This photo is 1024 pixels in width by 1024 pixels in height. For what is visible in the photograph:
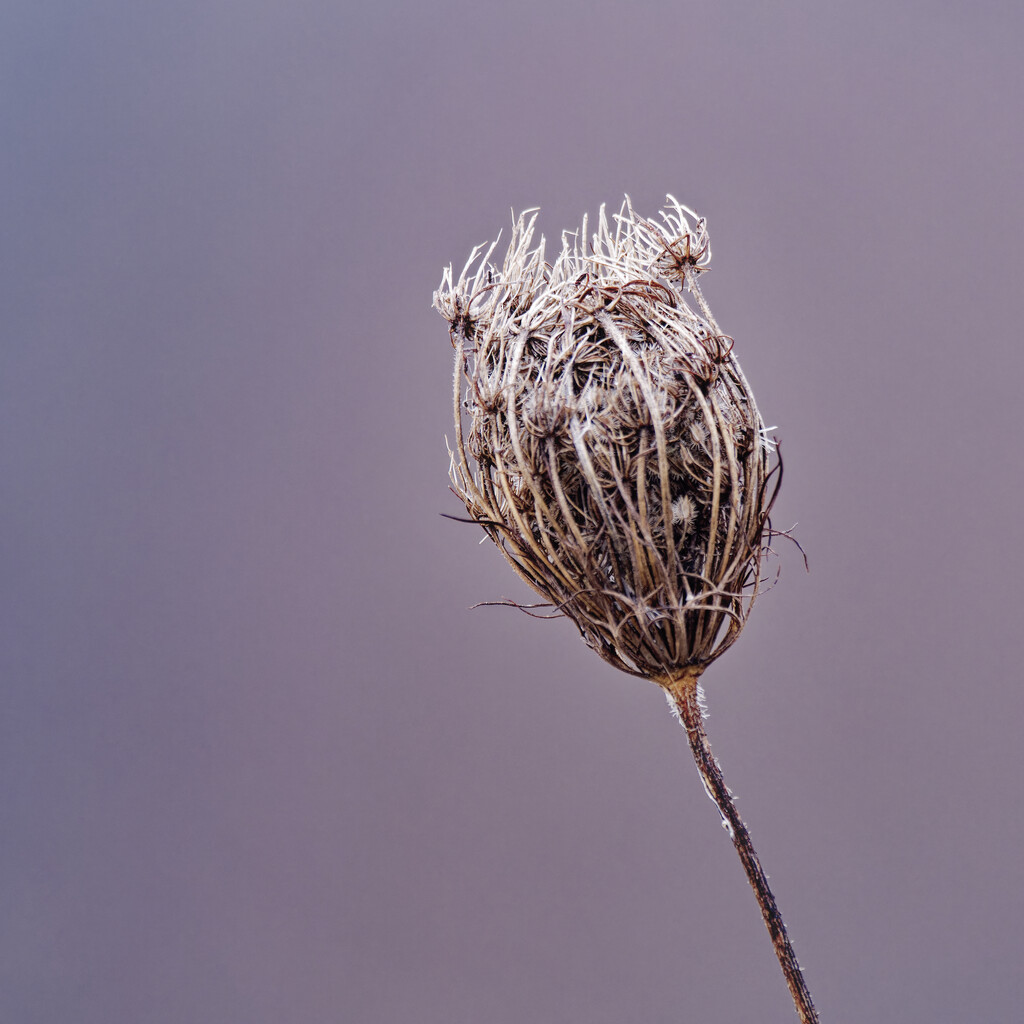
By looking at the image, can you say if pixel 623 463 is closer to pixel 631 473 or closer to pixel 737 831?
pixel 631 473

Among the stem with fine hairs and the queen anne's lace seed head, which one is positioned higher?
the queen anne's lace seed head

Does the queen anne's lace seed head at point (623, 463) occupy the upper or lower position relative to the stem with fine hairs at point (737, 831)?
upper

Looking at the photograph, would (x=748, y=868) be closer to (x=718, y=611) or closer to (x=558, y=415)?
(x=718, y=611)

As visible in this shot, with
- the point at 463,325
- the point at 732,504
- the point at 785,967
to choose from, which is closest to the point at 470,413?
the point at 463,325

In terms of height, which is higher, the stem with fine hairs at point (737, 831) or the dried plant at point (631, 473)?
the dried plant at point (631, 473)

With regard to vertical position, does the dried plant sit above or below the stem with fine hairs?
above
